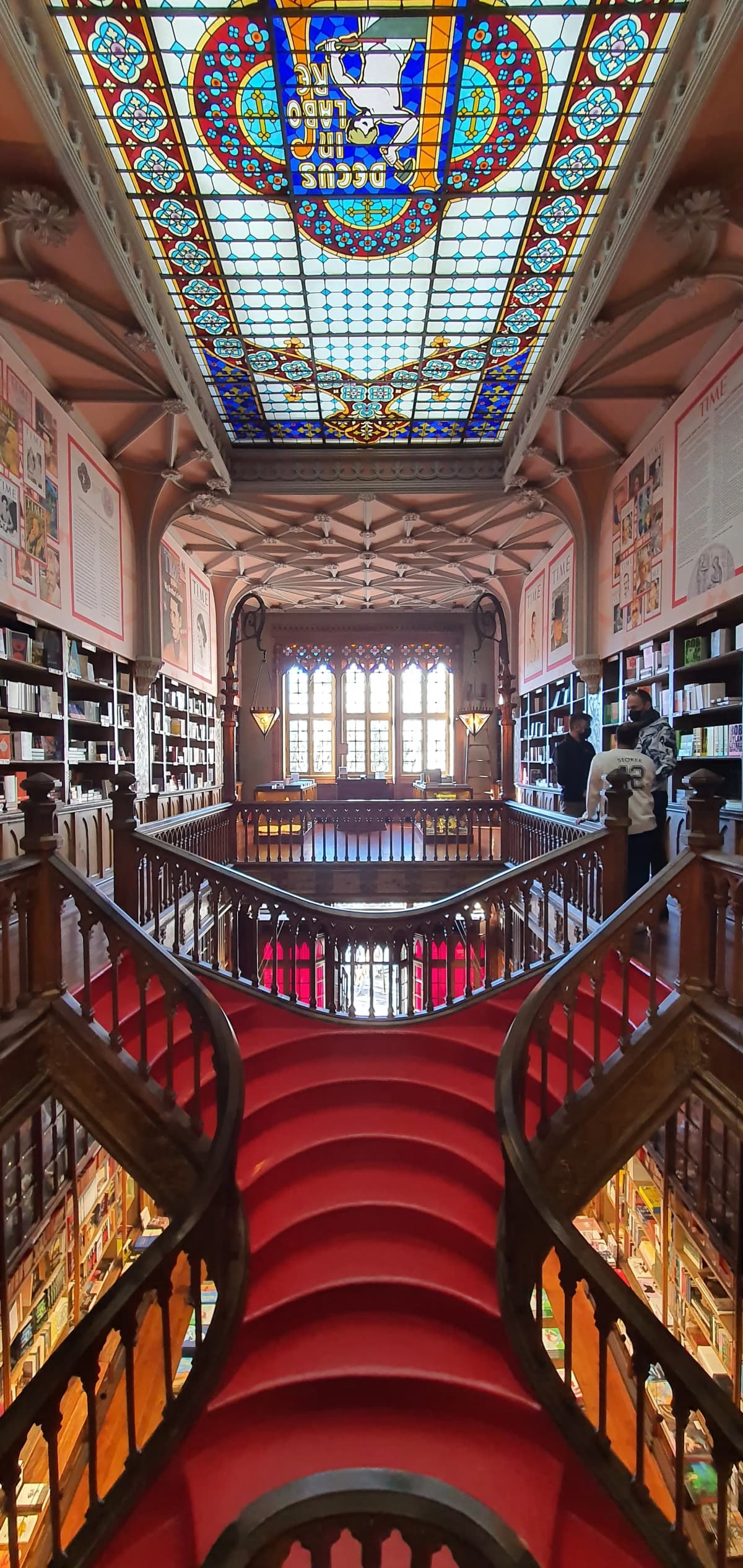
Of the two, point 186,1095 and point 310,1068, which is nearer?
point 186,1095

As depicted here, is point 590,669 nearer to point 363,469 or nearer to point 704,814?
point 363,469

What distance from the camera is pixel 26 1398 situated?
2125 millimetres

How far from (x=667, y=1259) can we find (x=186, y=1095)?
284 cm

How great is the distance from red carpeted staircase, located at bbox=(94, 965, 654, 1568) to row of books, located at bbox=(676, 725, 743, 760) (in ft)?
6.86

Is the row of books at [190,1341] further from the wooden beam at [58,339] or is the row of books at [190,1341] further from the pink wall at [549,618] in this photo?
the pink wall at [549,618]

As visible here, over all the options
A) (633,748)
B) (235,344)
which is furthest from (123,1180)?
(235,344)

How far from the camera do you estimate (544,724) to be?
11.2 m

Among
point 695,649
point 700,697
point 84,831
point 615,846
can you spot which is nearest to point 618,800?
point 615,846

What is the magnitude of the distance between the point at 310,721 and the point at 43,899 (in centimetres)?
1395

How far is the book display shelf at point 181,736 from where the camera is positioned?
9352 millimetres

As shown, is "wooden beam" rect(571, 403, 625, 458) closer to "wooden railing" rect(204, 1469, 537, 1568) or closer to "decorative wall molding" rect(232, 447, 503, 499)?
"decorative wall molding" rect(232, 447, 503, 499)

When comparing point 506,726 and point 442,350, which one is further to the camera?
point 506,726

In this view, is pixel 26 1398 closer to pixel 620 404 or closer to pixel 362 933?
pixel 362 933

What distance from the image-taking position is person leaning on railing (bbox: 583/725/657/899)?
4.48 m
